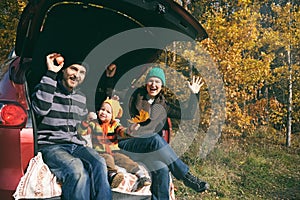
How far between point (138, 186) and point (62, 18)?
1.97 meters

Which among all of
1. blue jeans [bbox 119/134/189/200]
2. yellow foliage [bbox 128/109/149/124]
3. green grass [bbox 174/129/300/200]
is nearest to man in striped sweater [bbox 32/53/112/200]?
blue jeans [bbox 119/134/189/200]

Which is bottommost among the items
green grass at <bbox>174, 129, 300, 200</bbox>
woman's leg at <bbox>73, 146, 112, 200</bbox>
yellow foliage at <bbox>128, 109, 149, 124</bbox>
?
green grass at <bbox>174, 129, 300, 200</bbox>

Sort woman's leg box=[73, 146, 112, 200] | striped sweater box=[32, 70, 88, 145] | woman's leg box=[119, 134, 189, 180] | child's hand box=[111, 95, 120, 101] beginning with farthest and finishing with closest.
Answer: child's hand box=[111, 95, 120, 101], woman's leg box=[119, 134, 189, 180], striped sweater box=[32, 70, 88, 145], woman's leg box=[73, 146, 112, 200]

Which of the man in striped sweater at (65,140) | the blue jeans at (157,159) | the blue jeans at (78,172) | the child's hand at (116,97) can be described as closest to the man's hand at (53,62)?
the man in striped sweater at (65,140)

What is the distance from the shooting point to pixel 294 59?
12258 mm

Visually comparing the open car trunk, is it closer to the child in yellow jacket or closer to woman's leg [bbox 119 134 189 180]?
the child in yellow jacket

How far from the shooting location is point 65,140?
3.17 m

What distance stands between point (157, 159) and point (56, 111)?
1.02m

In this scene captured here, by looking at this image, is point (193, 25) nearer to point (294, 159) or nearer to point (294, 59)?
point (294, 159)

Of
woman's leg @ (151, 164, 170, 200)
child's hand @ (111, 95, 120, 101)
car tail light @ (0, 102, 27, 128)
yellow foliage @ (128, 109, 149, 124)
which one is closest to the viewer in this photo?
car tail light @ (0, 102, 27, 128)

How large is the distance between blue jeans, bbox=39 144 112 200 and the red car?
9.2 inches

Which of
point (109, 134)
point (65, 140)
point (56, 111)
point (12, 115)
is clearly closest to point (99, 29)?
point (109, 134)

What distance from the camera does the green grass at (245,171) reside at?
21.3 feet

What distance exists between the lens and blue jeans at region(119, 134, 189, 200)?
125 inches
